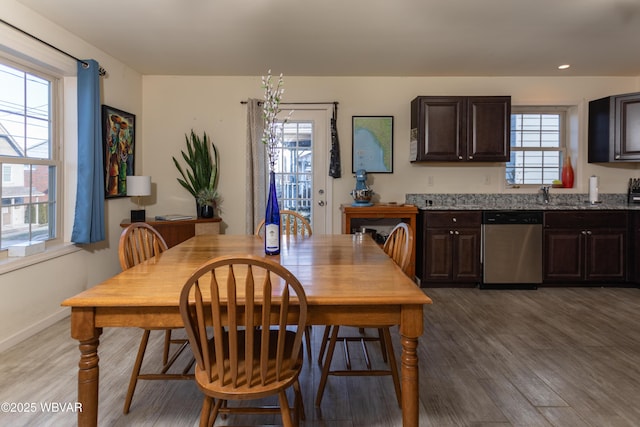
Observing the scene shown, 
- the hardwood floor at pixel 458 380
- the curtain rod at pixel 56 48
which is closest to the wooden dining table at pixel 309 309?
the hardwood floor at pixel 458 380

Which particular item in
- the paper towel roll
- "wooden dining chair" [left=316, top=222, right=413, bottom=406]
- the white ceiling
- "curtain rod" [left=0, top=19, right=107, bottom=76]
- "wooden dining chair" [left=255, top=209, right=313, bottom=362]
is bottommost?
"wooden dining chair" [left=316, top=222, right=413, bottom=406]

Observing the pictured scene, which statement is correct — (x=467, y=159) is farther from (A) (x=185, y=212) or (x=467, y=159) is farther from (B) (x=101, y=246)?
(B) (x=101, y=246)

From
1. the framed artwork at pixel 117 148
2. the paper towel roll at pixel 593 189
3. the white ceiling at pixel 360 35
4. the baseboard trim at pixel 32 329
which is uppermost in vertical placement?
the white ceiling at pixel 360 35

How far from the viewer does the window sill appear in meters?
2.75

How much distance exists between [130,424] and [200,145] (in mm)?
3278

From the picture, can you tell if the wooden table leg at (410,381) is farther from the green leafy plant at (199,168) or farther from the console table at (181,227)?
the green leafy plant at (199,168)

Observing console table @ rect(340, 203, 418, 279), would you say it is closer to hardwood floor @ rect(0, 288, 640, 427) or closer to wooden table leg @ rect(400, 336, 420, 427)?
hardwood floor @ rect(0, 288, 640, 427)

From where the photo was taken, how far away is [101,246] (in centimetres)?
388

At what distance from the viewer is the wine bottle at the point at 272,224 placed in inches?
81.3

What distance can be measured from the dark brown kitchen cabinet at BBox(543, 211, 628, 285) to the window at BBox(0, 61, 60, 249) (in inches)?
182

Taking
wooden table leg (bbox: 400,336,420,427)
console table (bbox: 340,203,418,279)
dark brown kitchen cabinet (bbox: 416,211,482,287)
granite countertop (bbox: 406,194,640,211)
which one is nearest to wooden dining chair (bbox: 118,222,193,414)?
wooden table leg (bbox: 400,336,420,427)

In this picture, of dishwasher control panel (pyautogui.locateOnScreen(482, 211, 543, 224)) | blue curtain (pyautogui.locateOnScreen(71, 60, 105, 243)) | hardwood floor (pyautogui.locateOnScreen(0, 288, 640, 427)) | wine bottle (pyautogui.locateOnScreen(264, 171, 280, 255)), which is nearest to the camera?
hardwood floor (pyautogui.locateOnScreen(0, 288, 640, 427))

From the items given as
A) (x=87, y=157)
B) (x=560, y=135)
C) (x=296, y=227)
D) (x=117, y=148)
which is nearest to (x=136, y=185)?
(x=117, y=148)

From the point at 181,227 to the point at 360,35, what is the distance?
248 cm
